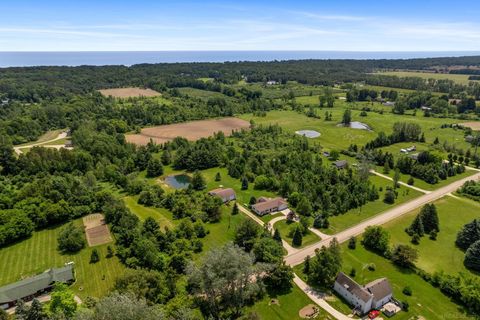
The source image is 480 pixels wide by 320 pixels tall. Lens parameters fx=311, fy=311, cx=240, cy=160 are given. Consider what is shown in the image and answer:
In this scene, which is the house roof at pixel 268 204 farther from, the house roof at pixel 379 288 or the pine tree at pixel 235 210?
the house roof at pixel 379 288

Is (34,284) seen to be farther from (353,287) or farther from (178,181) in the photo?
(353,287)

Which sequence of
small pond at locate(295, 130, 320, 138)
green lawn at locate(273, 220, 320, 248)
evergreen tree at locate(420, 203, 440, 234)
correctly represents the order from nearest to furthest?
1. green lawn at locate(273, 220, 320, 248)
2. evergreen tree at locate(420, 203, 440, 234)
3. small pond at locate(295, 130, 320, 138)

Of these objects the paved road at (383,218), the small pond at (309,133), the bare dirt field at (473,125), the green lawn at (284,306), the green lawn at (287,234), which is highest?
the bare dirt field at (473,125)

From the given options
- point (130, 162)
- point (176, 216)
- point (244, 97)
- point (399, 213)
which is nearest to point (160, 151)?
point (130, 162)

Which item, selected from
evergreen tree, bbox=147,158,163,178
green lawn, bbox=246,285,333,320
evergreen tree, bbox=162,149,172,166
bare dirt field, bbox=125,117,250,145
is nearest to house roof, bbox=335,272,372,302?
green lawn, bbox=246,285,333,320

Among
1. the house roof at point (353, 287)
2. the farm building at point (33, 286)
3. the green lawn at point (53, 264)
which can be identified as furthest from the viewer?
the green lawn at point (53, 264)

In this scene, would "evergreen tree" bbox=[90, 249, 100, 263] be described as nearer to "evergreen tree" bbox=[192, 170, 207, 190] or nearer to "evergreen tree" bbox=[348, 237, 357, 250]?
"evergreen tree" bbox=[192, 170, 207, 190]

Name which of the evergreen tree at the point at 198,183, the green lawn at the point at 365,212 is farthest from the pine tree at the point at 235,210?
the green lawn at the point at 365,212
